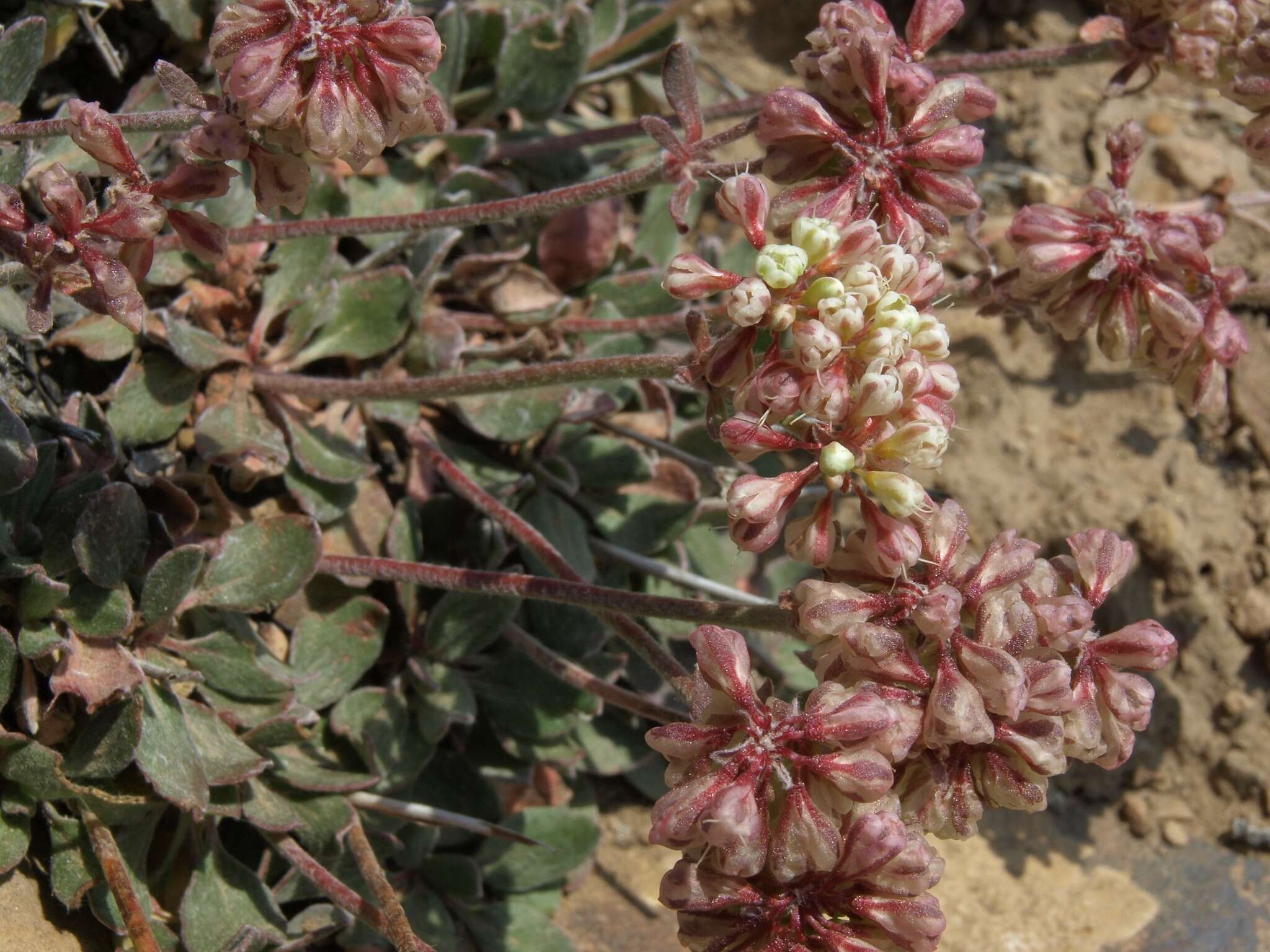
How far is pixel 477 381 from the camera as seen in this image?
128 inches

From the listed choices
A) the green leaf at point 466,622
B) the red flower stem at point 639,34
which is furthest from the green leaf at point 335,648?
the red flower stem at point 639,34

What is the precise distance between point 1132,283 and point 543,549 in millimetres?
1743

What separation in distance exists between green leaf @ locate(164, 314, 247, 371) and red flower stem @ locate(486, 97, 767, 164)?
130cm

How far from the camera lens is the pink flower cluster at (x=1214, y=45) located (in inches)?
128

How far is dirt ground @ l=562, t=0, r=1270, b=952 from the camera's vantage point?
161 inches

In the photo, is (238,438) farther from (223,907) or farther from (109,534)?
(223,907)

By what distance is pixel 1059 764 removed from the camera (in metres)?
2.41

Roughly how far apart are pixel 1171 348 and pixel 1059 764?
131 cm

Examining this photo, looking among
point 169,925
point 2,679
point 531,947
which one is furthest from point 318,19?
point 531,947

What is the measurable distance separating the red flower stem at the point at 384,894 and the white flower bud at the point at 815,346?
5.54 feet

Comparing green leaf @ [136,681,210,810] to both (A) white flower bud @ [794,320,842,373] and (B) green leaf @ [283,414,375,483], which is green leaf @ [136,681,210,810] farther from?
(A) white flower bud @ [794,320,842,373]

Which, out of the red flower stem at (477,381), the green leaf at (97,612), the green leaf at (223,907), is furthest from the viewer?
the green leaf at (223,907)

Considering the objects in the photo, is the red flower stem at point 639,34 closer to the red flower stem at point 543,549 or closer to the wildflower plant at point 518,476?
the wildflower plant at point 518,476

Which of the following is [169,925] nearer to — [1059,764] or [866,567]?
[866,567]
